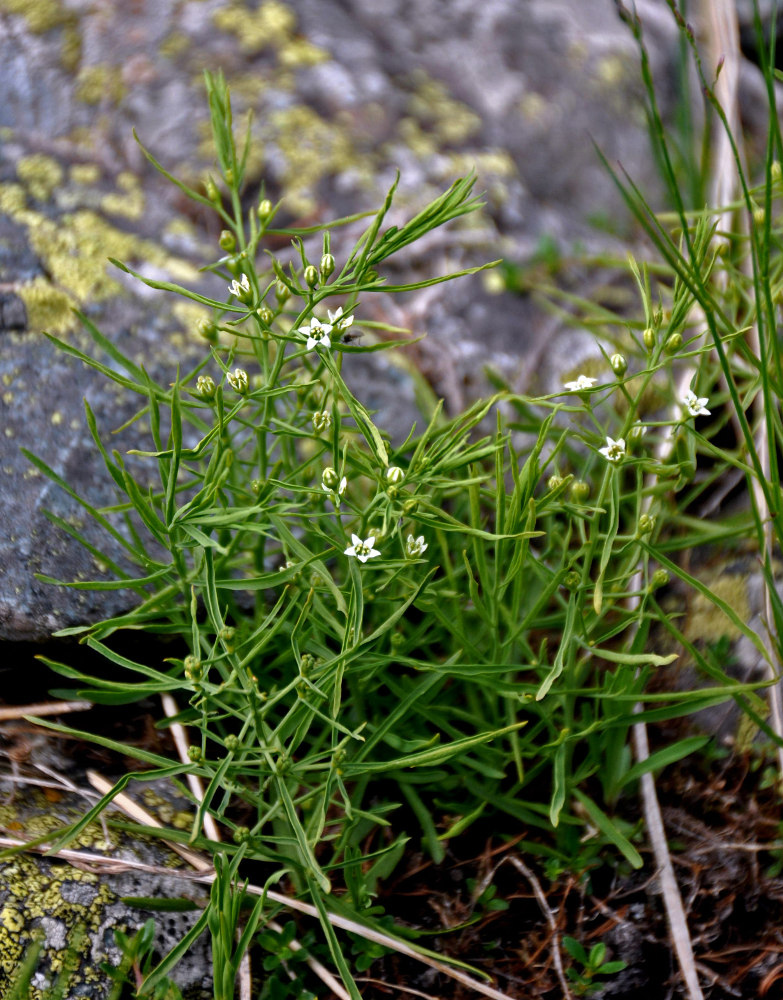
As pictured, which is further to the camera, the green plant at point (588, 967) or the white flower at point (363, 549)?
the green plant at point (588, 967)

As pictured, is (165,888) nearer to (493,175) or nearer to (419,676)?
(419,676)

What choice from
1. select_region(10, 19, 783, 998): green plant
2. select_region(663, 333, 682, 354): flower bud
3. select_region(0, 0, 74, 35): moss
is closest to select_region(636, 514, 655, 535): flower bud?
select_region(10, 19, 783, 998): green plant

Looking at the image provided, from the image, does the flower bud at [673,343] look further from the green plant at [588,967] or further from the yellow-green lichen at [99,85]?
the yellow-green lichen at [99,85]

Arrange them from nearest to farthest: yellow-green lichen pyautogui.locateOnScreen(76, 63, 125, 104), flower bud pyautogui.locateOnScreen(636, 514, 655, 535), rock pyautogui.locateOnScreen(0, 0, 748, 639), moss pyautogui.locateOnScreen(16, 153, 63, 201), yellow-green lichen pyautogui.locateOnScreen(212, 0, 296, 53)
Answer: flower bud pyautogui.locateOnScreen(636, 514, 655, 535) < rock pyautogui.locateOnScreen(0, 0, 748, 639) < moss pyautogui.locateOnScreen(16, 153, 63, 201) < yellow-green lichen pyautogui.locateOnScreen(76, 63, 125, 104) < yellow-green lichen pyautogui.locateOnScreen(212, 0, 296, 53)

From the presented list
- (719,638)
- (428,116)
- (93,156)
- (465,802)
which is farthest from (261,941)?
(428,116)

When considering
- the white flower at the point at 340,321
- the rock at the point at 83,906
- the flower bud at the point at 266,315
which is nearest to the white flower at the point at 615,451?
the white flower at the point at 340,321

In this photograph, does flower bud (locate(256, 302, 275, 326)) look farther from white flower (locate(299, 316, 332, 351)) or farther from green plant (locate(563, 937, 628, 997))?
green plant (locate(563, 937, 628, 997))
